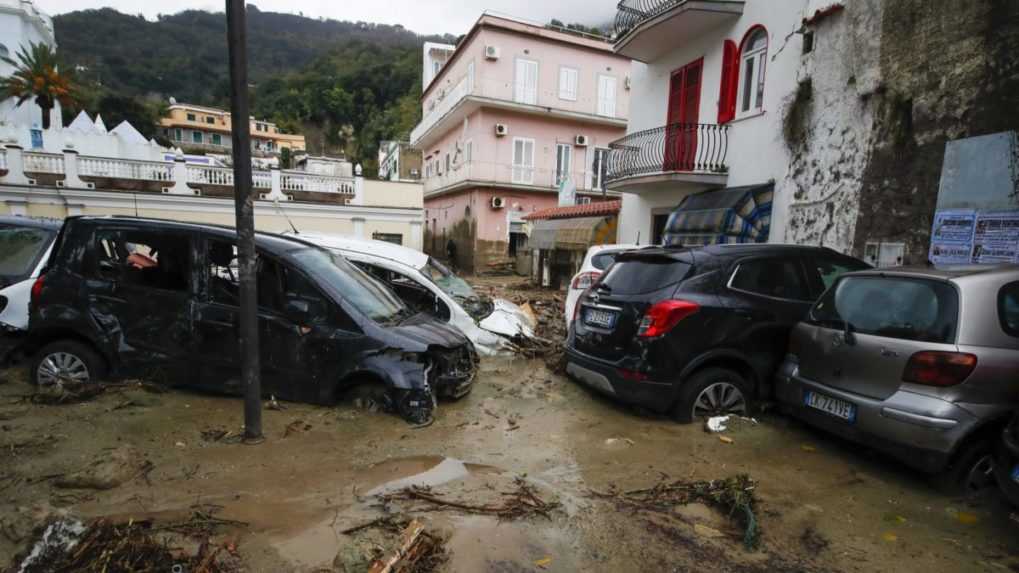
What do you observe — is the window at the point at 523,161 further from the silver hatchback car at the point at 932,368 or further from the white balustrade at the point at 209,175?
the silver hatchback car at the point at 932,368

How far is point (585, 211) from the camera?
17812 millimetres

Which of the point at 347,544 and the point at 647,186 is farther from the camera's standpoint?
the point at 647,186

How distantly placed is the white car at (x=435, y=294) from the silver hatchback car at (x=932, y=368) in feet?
14.6

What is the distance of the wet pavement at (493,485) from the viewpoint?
287 cm

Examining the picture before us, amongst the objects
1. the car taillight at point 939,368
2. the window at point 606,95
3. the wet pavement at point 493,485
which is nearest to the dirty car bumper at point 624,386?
the wet pavement at point 493,485

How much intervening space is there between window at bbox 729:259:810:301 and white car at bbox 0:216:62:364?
728cm

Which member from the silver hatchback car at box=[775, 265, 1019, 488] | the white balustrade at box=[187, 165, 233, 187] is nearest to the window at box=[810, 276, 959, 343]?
the silver hatchback car at box=[775, 265, 1019, 488]

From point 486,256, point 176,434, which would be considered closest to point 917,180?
point 176,434

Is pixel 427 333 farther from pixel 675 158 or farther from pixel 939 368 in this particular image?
pixel 675 158

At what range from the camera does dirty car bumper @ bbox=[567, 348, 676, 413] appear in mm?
4699

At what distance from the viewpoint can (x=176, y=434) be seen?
4180mm

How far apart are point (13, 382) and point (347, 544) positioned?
4.76 m

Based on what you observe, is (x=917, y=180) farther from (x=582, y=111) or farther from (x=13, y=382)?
(x=582, y=111)

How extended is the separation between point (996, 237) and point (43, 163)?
24927mm
